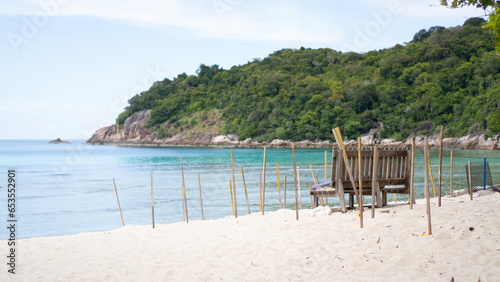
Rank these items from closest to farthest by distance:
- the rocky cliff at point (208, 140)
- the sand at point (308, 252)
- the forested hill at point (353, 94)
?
the sand at point (308, 252) → the rocky cliff at point (208, 140) → the forested hill at point (353, 94)

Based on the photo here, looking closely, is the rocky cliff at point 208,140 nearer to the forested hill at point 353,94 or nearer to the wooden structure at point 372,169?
the forested hill at point 353,94

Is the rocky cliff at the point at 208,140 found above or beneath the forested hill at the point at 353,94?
beneath

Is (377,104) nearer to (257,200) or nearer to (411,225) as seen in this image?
(257,200)

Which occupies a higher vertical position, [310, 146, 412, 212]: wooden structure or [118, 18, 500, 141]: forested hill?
[118, 18, 500, 141]: forested hill

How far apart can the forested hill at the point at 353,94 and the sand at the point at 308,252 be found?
160 feet

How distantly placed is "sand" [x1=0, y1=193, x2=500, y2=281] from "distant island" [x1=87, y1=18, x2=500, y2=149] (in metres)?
48.7

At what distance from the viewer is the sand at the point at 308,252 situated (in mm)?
5379

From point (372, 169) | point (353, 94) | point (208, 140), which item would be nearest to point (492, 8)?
point (372, 169)

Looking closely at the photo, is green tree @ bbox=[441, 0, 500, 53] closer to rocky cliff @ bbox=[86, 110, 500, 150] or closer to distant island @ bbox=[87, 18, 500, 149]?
rocky cliff @ bbox=[86, 110, 500, 150]

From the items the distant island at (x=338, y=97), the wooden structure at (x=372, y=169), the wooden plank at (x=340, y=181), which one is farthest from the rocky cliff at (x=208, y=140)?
the wooden plank at (x=340, y=181)

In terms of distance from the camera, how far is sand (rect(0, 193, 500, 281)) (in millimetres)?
5379

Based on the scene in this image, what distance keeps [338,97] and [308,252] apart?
7374 cm

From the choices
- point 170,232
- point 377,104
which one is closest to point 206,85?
point 377,104

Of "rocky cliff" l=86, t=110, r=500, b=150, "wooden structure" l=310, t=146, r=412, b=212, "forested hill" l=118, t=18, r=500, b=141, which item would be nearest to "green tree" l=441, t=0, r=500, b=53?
"wooden structure" l=310, t=146, r=412, b=212
